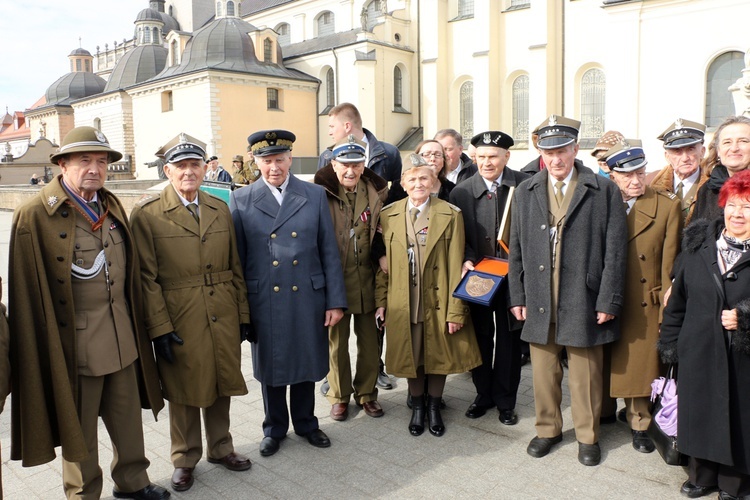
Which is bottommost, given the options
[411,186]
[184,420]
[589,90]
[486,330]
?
[184,420]

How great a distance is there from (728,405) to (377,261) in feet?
8.99

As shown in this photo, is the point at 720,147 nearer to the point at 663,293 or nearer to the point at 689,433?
the point at 663,293

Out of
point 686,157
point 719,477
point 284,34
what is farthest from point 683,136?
point 284,34

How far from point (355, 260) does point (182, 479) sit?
2.11m

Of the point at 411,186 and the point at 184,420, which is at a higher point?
the point at 411,186

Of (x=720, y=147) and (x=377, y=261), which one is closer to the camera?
(x=720, y=147)

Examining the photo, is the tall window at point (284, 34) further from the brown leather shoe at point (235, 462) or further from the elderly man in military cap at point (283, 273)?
the brown leather shoe at point (235, 462)

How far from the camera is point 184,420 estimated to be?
4.10 m

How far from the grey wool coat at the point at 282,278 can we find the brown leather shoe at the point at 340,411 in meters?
0.75

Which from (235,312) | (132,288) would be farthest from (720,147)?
(132,288)

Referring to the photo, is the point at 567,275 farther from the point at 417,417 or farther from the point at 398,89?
the point at 398,89

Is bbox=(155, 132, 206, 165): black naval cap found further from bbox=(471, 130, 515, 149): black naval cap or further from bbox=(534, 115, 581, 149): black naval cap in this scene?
bbox=(534, 115, 581, 149): black naval cap

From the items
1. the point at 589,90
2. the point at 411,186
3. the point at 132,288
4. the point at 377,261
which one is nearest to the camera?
the point at 132,288

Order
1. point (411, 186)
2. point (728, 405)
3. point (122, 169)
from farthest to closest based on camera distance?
point (122, 169), point (411, 186), point (728, 405)
